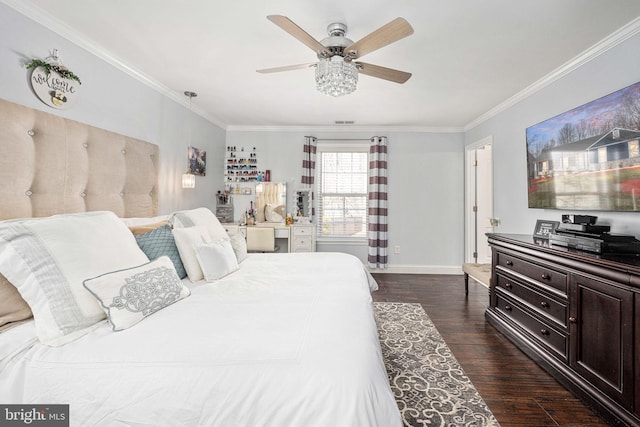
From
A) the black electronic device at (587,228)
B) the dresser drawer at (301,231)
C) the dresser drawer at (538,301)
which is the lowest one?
the dresser drawer at (538,301)

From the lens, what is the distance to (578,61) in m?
2.38

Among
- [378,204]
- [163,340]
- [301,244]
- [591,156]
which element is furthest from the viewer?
[378,204]

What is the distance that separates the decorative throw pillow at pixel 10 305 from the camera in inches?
46.0

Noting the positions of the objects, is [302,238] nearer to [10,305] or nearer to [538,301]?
[538,301]

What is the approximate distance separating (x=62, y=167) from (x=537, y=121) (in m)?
4.14

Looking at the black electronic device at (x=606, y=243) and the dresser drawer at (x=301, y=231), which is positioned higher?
the black electronic device at (x=606, y=243)

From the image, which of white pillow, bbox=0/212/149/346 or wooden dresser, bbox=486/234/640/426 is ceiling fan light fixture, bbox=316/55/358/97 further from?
wooden dresser, bbox=486/234/640/426

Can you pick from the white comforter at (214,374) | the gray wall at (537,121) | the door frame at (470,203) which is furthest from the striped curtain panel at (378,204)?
the white comforter at (214,374)

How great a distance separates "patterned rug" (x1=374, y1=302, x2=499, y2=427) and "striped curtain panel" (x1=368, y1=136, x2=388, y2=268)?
5.73ft

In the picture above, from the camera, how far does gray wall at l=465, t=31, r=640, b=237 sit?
80.4 inches

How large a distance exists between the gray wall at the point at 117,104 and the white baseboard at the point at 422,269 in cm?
302

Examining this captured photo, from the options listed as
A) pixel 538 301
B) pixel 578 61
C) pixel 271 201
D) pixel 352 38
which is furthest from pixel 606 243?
pixel 271 201

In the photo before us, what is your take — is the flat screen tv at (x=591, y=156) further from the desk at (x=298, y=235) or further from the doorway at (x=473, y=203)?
the desk at (x=298, y=235)

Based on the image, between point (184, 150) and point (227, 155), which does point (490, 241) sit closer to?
point (184, 150)
